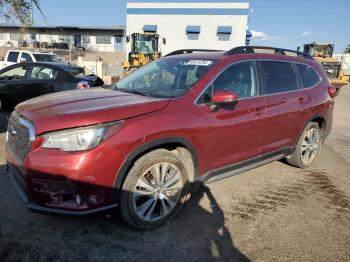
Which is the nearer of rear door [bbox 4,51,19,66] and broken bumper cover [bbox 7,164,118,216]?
broken bumper cover [bbox 7,164,118,216]

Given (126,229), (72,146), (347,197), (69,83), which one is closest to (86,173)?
(72,146)

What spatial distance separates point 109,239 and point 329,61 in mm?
21200

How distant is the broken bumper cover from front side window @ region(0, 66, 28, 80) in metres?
6.49

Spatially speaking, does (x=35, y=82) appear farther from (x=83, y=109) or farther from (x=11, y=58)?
(x=11, y=58)

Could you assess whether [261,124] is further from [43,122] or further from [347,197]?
[43,122]

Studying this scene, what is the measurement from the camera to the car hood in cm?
288

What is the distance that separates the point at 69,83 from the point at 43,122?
5.73 metres

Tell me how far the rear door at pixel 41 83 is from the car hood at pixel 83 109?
4.90m

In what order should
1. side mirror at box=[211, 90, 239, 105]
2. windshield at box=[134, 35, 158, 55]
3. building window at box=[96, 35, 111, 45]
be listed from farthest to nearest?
building window at box=[96, 35, 111, 45] < windshield at box=[134, 35, 158, 55] < side mirror at box=[211, 90, 239, 105]

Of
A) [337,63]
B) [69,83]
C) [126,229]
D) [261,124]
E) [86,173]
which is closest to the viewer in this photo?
[86,173]

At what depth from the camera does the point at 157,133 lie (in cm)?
316

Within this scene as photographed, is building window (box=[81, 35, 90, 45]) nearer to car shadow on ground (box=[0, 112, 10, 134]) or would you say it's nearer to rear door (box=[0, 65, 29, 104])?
rear door (box=[0, 65, 29, 104])

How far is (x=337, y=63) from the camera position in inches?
813

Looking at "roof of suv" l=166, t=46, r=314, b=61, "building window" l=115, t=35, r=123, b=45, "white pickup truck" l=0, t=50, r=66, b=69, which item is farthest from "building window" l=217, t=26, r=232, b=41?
"roof of suv" l=166, t=46, r=314, b=61
